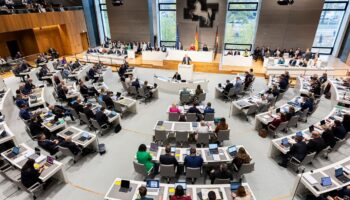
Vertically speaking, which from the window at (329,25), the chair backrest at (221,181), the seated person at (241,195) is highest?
the window at (329,25)

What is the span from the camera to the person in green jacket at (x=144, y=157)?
5.76 metres

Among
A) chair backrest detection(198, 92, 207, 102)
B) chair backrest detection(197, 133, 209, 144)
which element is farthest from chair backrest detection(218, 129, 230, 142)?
chair backrest detection(198, 92, 207, 102)

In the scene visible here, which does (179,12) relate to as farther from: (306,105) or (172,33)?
(306,105)

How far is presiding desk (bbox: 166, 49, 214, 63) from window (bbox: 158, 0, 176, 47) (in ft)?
15.1

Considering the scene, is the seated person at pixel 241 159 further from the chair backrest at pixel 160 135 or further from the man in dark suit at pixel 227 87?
the man in dark suit at pixel 227 87

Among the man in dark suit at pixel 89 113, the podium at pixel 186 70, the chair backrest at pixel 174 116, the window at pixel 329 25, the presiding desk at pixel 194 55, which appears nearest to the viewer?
the man in dark suit at pixel 89 113

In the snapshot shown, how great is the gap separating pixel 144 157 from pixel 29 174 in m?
2.82

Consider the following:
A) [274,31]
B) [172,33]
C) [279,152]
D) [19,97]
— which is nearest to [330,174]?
[279,152]

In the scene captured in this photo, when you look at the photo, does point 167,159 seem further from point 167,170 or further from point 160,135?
point 160,135

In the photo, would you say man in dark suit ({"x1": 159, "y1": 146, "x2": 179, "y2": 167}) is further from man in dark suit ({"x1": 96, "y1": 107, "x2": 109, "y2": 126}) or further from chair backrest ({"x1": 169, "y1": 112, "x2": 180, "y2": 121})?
man in dark suit ({"x1": 96, "y1": 107, "x2": 109, "y2": 126})

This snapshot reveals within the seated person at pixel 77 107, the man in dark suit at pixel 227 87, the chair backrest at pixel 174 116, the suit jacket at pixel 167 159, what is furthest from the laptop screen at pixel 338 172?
the seated person at pixel 77 107

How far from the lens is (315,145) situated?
20.3ft

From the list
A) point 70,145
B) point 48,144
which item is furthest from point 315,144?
point 48,144

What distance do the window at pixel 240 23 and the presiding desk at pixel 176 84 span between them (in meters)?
9.08
